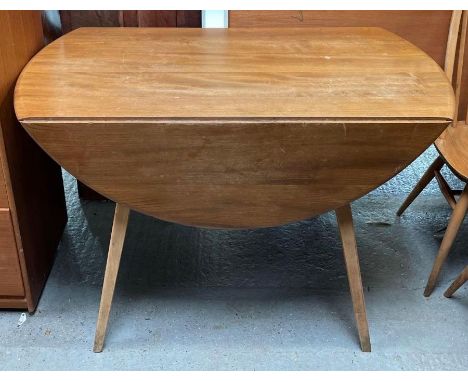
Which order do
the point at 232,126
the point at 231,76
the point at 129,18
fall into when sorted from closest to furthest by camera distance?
the point at 232,126 → the point at 231,76 → the point at 129,18

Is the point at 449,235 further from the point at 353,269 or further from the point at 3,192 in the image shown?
the point at 3,192

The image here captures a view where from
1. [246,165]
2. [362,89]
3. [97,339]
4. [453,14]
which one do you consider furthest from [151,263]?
[453,14]

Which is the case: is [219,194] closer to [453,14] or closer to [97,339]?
[97,339]

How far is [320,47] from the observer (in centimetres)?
157

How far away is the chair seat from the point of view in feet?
5.18

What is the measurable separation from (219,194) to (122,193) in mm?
208

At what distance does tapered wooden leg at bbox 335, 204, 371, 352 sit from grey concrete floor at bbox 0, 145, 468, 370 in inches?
2.2

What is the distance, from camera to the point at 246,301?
1698 millimetres

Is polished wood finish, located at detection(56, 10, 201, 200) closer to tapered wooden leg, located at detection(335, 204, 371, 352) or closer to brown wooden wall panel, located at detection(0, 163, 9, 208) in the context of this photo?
brown wooden wall panel, located at detection(0, 163, 9, 208)

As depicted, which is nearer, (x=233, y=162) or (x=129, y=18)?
(x=233, y=162)

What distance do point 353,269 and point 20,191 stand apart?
0.83 meters

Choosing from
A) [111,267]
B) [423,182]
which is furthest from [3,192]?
[423,182]

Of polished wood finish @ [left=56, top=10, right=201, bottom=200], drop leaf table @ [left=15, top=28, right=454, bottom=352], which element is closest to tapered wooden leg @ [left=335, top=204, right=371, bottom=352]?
drop leaf table @ [left=15, top=28, right=454, bottom=352]

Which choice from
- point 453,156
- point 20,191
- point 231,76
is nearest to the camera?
point 231,76
